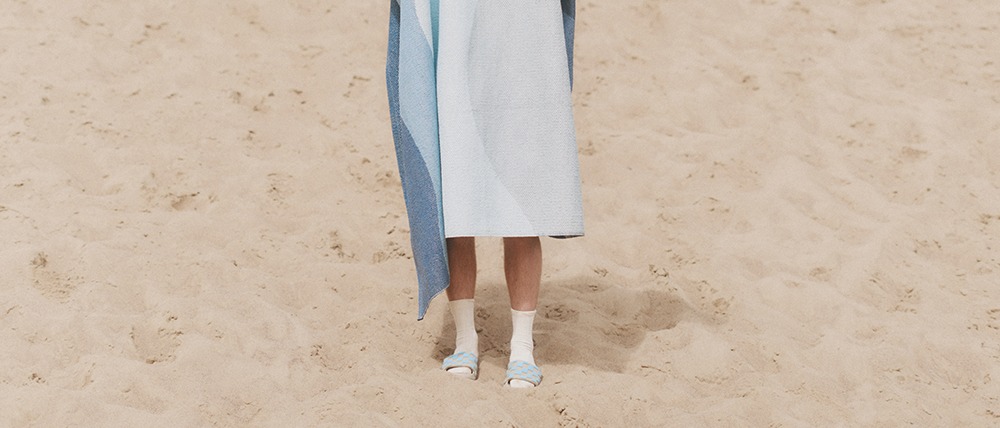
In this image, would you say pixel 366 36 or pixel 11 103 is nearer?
pixel 11 103

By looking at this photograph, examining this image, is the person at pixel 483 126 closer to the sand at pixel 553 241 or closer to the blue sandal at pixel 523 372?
the blue sandal at pixel 523 372

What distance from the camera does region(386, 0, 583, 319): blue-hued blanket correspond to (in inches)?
115

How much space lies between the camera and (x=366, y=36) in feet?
18.5

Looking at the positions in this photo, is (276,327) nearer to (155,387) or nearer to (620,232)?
(155,387)

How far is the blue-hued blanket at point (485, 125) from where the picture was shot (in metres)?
2.91

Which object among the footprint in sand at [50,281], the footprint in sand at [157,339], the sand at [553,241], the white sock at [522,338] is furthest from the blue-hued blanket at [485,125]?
the footprint in sand at [50,281]

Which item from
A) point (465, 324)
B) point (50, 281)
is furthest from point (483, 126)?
point (50, 281)

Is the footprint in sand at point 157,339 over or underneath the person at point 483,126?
underneath

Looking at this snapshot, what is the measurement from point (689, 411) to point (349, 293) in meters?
1.28

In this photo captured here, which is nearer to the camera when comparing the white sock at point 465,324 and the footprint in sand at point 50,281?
the white sock at point 465,324

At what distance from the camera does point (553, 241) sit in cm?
425

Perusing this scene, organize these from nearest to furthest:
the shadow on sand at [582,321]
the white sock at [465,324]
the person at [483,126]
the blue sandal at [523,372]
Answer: the person at [483,126]
the blue sandal at [523,372]
the white sock at [465,324]
the shadow on sand at [582,321]

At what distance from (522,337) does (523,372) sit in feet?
0.35

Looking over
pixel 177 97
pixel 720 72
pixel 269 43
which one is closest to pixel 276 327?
pixel 177 97
